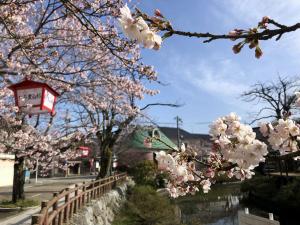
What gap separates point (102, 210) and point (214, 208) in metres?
11.1

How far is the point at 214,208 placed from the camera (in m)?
25.0

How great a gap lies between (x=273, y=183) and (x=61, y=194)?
1732 cm

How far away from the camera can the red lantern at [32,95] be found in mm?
8133

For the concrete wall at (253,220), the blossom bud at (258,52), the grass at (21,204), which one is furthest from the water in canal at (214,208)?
the blossom bud at (258,52)

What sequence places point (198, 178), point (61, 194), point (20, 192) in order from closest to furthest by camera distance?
point (198, 178), point (61, 194), point (20, 192)

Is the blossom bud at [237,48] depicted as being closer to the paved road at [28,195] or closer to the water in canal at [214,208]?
the paved road at [28,195]

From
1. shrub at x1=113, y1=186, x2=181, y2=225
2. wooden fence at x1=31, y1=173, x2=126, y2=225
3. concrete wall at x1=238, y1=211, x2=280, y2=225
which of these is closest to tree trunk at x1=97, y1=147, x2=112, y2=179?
shrub at x1=113, y1=186, x2=181, y2=225

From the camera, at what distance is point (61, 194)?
1047 cm

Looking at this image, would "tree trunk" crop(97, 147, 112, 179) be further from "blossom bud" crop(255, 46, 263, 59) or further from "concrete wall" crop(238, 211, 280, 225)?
"blossom bud" crop(255, 46, 263, 59)

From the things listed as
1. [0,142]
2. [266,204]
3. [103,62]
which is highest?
[103,62]

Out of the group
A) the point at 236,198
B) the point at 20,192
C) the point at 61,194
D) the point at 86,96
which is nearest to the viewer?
the point at 61,194

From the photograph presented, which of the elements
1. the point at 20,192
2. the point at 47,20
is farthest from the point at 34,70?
the point at 20,192

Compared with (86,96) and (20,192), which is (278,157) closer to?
(86,96)

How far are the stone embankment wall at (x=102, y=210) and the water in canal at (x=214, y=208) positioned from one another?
3.61 meters
